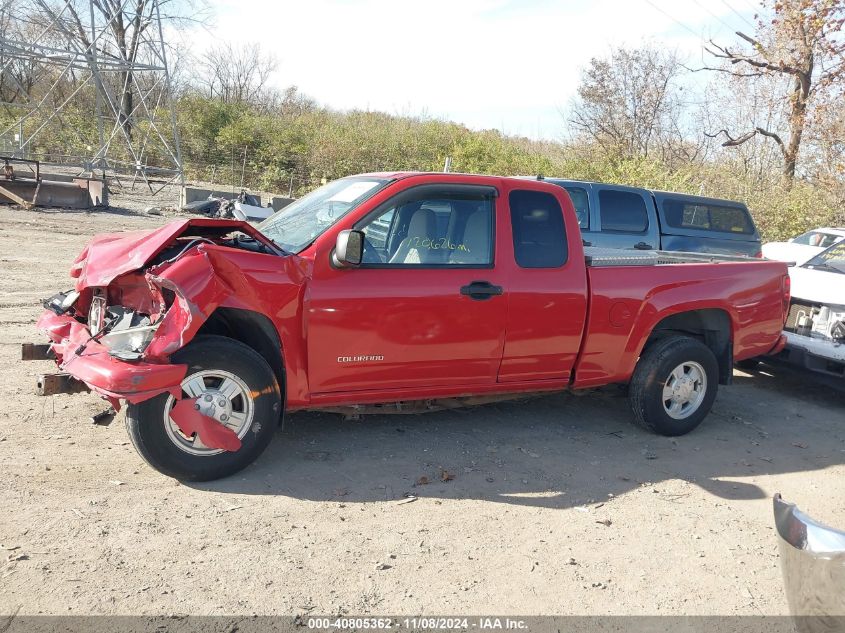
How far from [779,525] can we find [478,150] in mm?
24332

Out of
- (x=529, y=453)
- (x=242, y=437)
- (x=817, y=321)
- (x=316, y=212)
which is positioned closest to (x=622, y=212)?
(x=817, y=321)

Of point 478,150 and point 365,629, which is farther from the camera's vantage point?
point 478,150

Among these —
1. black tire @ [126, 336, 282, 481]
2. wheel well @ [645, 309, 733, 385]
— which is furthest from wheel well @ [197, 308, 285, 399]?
wheel well @ [645, 309, 733, 385]

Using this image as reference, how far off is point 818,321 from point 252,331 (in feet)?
19.3

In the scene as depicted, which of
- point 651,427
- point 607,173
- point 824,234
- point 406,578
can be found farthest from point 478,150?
point 406,578

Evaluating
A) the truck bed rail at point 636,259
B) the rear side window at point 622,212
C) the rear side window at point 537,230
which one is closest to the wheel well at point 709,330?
the truck bed rail at point 636,259

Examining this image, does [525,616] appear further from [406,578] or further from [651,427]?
[651,427]

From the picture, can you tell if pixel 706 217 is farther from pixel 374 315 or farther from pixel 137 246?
pixel 137 246

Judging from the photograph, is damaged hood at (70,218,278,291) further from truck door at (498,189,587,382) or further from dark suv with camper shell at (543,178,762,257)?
dark suv with camper shell at (543,178,762,257)

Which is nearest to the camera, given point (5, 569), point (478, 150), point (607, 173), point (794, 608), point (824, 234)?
point (794, 608)

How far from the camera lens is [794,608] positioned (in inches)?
91.6

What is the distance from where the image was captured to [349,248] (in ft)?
13.8

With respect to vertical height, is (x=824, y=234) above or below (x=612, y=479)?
above

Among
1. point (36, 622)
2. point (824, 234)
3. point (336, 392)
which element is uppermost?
point (824, 234)
